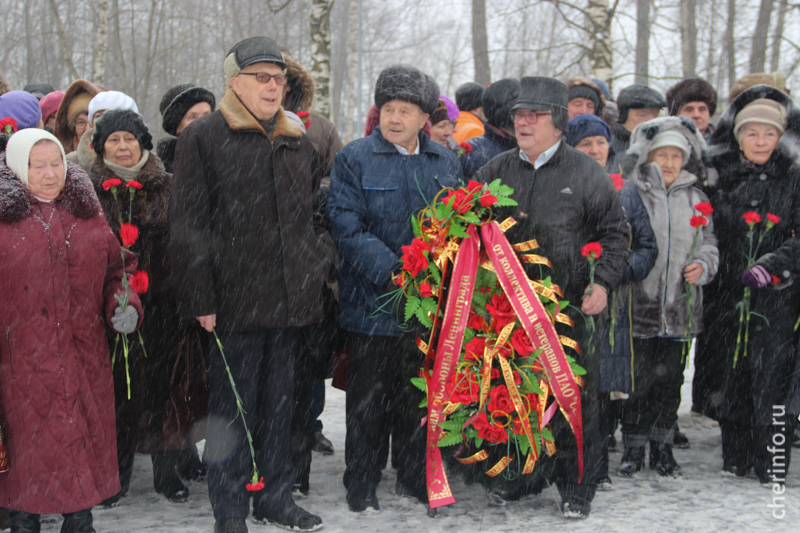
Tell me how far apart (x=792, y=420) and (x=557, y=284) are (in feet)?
5.77

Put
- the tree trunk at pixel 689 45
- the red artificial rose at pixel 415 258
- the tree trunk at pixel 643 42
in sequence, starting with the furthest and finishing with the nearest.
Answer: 1. the tree trunk at pixel 689 45
2. the tree trunk at pixel 643 42
3. the red artificial rose at pixel 415 258

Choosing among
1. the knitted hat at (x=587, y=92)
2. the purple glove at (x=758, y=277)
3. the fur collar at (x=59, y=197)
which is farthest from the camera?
the knitted hat at (x=587, y=92)

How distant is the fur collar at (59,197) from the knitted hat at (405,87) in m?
1.50

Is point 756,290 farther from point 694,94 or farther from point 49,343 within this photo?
point 49,343

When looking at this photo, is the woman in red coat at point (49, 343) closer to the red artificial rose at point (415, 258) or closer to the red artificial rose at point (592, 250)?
the red artificial rose at point (415, 258)

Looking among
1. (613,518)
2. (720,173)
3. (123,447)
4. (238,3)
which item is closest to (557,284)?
(613,518)

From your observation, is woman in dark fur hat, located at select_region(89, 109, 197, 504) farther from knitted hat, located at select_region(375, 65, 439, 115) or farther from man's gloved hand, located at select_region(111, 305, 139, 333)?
knitted hat, located at select_region(375, 65, 439, 115)


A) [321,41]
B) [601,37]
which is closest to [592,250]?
[601,37]

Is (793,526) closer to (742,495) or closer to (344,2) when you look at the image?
(742,495)

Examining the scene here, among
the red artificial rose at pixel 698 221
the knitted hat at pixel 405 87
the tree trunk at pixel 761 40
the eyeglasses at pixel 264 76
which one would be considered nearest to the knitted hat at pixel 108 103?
the eyeglasses at pixel 264 76

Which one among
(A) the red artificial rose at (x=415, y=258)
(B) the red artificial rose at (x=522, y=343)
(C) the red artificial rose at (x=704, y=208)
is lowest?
(B) the red artificial rose at (x=522, y=343)

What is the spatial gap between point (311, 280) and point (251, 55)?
42.4 inches

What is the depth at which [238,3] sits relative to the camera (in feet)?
93.8

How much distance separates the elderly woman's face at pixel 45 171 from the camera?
10.5ft
